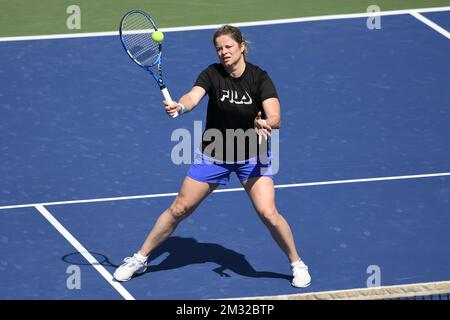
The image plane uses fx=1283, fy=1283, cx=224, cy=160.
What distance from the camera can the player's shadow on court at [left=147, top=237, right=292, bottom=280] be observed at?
1279 cm

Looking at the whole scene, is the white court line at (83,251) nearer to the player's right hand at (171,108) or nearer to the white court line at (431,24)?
the player's right hand at (171,108)

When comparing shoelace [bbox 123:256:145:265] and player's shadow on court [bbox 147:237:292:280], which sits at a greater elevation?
shoelace [bbox 123:256:145:265]

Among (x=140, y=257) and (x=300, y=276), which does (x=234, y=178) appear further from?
(x=300, y=276)

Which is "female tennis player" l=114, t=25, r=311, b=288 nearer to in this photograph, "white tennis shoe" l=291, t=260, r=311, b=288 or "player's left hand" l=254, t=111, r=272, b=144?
"white tennis shoe" l=291, t=260, r=311, b=288

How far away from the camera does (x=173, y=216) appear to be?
1227cm

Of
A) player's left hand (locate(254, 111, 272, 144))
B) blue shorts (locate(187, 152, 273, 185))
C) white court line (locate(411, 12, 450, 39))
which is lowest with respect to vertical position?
blue shorts (locate(187, 152, 273, 185))

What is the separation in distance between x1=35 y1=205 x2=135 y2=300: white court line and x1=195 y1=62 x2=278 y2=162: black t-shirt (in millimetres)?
1615

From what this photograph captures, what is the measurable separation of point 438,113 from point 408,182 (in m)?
2.07

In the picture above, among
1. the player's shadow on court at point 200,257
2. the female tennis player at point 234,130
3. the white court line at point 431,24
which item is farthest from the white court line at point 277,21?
the female tennis player at point 234,130

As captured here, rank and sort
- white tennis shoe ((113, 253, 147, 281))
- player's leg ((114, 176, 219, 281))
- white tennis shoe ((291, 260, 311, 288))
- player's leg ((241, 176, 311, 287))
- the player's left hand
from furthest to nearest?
white tennis shoe ((113, 253, 147, 281)) → white tennis shoe ((291, 260, 311, 288)) → player's leg ((114, 176, 219, 281)) → player's leg ((241, 176, 311, 287)) → the player's left hand

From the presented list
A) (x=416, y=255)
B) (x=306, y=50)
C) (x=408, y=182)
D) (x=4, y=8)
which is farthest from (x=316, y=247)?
(x=4, y=8)

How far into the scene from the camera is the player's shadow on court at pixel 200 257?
1279 centimetres

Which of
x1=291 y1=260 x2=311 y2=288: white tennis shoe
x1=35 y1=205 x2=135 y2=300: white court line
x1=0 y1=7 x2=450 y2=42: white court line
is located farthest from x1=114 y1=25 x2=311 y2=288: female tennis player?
x1=0 y1=7 x2=450 y2=42: white court line

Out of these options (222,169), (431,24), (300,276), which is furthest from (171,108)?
(431,24)
